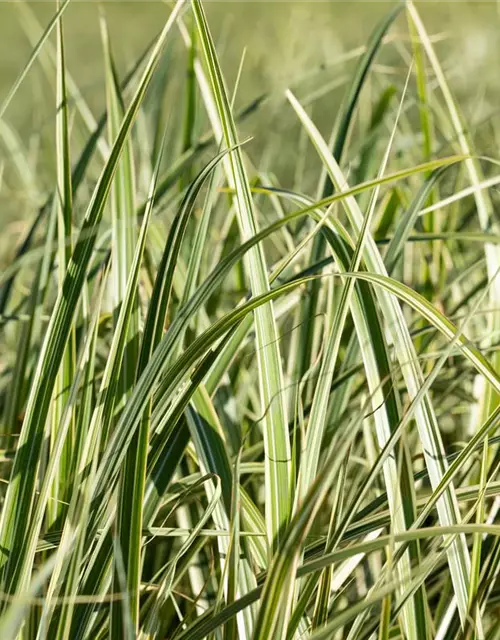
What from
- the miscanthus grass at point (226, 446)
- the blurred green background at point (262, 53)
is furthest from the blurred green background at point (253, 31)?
the miscanthus grass at point (226, 446)

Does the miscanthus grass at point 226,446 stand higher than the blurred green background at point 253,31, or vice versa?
the blurred green background at point 253,31

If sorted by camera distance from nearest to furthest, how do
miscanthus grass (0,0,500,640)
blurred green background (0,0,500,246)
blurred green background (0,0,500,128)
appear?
miscanthus grass (0,0,500,640), blurred green background (0,0,500,246), blurred green background (0,0,500,128)

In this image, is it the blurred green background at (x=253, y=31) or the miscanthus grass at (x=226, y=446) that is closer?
the miscanthus grass at (x=226, y=446)

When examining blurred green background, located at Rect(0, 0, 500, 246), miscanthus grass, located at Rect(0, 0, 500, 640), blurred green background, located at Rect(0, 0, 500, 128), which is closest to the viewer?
miscanthus grass, located at Rect(0, 0, 500, 640)

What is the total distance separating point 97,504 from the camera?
20.7 inches

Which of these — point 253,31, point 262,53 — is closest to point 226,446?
point 262,53

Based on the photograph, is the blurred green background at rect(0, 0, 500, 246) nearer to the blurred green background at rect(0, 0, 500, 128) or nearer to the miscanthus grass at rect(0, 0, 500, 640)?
the blurred green background at rect(0, 0, 500, 128)

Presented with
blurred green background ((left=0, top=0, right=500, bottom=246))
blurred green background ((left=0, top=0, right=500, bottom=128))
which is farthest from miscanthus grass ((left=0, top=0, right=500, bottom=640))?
blurred green background ((left=0, top=0, right=500, bottom=128))

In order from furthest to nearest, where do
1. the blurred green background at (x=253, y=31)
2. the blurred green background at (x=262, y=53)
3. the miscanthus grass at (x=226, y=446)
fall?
the blurred green background at (x=253, y=31)
the blurred green background at (x=262, y=53)
the miscanthus grass at (x=226, y=446)

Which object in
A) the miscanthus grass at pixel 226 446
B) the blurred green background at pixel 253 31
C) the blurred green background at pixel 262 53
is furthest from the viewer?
the blurred green background at pixel 253 31

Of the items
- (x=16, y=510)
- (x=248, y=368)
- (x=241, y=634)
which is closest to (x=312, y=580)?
(x=241, y=634)

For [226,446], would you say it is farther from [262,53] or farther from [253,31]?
[253,31]

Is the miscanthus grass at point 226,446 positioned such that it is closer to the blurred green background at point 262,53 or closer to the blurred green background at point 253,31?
the blurred green background at point 262,53

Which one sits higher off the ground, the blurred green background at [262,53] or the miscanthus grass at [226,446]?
the blurred green background at [262,53]
